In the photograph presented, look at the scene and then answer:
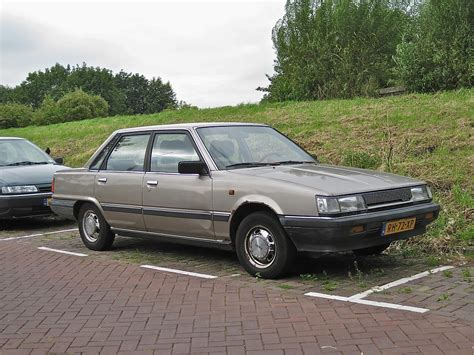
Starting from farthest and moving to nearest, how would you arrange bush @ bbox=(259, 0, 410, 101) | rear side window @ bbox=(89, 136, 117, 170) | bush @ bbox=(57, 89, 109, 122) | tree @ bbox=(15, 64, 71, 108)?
tree @ bbox=(15, 64, 71, 108) → bush @ bbox=(57, 89, 109, 122) → bush @ bbox=(259, 0, 410, 101) → rear side window @ bbox=(89, 136, 117, 170)

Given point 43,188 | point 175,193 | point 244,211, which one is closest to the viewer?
point 244,211

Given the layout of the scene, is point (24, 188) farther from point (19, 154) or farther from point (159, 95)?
point (159, 95)

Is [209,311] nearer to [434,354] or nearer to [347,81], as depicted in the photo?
[434,354]

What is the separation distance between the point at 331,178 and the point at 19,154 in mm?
7777

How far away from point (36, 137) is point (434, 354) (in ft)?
80.8

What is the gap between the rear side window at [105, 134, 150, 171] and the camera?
24.7 ft

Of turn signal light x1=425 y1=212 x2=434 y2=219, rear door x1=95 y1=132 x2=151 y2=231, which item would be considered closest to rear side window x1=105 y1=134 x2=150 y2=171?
rear door x1=95 y1=132 x2=151 y2=231

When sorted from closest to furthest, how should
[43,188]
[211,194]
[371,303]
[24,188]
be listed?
[371,303], [211,194], [24,188], [43,188]

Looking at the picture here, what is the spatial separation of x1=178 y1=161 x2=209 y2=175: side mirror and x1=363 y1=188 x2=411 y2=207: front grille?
183 cm

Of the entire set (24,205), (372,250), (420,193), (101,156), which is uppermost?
(101,156)

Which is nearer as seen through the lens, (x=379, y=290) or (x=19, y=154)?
(x=379, y=290)

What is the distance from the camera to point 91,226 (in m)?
8.21

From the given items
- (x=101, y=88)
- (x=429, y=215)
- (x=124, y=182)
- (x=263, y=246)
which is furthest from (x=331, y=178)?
(x=101, y=88)

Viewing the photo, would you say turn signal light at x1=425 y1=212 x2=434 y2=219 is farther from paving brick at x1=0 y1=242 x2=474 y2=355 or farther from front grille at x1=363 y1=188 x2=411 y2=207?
paving brick at x1=0 y1=242 x2=474 y2=355
